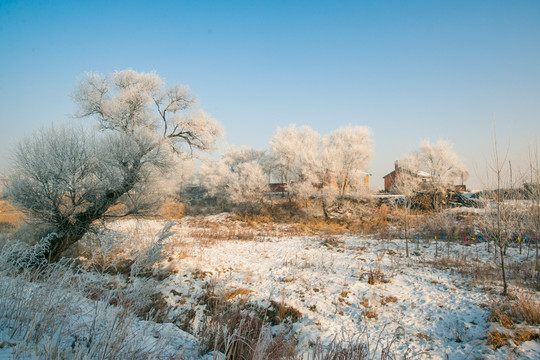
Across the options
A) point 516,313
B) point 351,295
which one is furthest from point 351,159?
point 516,313

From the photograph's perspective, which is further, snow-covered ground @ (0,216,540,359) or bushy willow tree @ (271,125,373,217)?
bushy willow tree @ (271,125,373,217)

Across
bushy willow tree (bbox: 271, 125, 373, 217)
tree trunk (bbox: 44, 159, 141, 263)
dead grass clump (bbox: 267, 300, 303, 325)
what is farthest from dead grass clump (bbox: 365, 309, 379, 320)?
bushy willow tree (bbox: 271, 125, 373, 217)

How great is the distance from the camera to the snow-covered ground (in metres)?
4.62

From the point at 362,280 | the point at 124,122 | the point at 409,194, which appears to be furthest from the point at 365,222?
the point at 124,122

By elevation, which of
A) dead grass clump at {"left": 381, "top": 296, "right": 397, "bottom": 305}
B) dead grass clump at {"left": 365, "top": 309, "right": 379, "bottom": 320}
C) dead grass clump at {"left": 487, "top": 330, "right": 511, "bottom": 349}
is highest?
dead grass clump at {"left": 487, "top": 330, "right": 511, "bottom": 349}

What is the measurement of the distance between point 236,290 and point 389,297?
4.29 m

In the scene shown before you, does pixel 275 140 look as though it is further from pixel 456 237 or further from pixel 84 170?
pixel 84 170

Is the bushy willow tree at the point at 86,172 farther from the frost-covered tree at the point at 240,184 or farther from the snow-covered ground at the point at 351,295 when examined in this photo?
the frost-covered tree at the point at 240,184

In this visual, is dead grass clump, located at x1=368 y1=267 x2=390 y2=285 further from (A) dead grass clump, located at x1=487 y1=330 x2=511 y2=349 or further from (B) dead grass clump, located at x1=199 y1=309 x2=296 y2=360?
(B) dead grass clump, located at x1=199 y1=309 x2=296 y2=360

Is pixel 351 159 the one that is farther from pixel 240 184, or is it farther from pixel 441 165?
pixel 240 184

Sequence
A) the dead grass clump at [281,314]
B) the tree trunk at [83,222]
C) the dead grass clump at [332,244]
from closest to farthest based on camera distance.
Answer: the dead grass clump at [281,314] < the tree trunk at [83,222] < the dead grass clump at [332,244]

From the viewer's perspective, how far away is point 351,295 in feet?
23.7

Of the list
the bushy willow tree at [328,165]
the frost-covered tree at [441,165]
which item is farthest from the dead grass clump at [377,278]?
the frost-covered tree at [441,165]

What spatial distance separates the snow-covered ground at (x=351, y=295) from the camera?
4.62 metres
